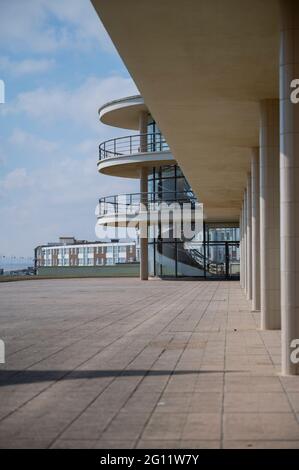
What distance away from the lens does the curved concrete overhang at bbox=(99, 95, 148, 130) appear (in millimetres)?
45781

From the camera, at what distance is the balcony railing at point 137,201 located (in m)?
46.1

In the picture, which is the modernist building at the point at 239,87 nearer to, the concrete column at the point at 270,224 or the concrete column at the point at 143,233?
the concrete column at the point at 270,224

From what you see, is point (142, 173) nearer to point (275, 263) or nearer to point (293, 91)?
point (275, 263)

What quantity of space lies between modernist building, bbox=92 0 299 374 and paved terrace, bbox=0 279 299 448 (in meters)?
1.24

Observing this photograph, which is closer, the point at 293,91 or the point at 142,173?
the point at 293,91

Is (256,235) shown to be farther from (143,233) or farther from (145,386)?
(143,233)

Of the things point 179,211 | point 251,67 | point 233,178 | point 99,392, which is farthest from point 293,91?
point 179,211

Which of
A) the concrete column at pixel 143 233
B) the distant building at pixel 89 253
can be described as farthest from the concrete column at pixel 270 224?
the distant building at pixel 89 253

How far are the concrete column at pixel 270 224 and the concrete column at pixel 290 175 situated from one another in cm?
519

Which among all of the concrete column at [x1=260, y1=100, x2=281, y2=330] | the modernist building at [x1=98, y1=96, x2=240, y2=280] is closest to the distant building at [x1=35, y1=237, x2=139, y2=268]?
the modernist building at [x1=98, y1=96, x2=240, y2=280]

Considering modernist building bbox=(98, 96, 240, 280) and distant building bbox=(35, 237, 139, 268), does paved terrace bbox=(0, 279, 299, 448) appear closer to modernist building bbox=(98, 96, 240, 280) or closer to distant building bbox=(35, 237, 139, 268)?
modernist building bbox=(98, 96, 240, 280)

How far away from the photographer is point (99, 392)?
855cm

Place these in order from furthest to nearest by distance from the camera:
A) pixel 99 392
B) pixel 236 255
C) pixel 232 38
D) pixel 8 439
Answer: pixel 236 255
pixel 232 38
pixel 99 392
pixel 8 439
